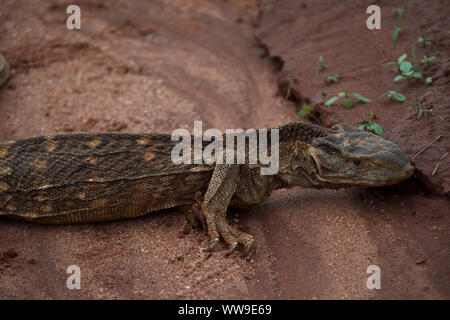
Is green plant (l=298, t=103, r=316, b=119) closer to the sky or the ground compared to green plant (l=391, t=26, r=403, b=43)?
closer to the ground

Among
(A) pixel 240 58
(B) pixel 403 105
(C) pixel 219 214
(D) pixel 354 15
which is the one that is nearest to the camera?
(C) pixel 219 214

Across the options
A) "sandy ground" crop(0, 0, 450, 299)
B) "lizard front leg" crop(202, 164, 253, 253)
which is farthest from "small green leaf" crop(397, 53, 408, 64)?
"lizard front leg" crop(202, 164, 253, 253)

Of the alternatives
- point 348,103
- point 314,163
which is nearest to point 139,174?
point 314,163

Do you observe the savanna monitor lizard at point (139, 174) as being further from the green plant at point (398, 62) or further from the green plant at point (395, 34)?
the green plant at point (395, 34)

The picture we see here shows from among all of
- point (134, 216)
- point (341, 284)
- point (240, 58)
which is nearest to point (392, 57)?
point (240, 58)

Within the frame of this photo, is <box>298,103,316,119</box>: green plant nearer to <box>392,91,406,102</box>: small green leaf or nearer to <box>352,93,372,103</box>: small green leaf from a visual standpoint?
<box>352,93,372,103</box>: small green leaf

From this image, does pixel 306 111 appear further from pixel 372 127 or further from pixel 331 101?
pixel 372 127
